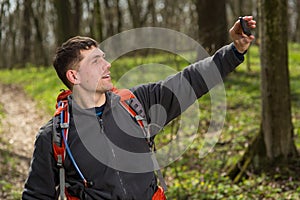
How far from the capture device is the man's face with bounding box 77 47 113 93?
10.6 ft

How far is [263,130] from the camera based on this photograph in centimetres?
653

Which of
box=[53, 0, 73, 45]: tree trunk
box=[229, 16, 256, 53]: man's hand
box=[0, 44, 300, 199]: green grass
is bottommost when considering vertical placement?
box=[0, 44, 300, 199]: green grass

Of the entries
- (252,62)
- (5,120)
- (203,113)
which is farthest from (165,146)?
(252,62)

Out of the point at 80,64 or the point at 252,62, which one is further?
the point at 252,62

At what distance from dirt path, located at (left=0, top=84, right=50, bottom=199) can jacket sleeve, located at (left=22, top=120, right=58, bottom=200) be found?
3842mm

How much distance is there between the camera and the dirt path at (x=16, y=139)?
7.66 meters

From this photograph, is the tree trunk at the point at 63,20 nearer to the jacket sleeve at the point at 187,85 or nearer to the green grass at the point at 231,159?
the green grass at the point at 231,159

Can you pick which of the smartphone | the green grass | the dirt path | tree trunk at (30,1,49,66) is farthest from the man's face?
tree trunk at (30,1,49,66)

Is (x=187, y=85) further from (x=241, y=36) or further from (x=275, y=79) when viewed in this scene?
(x=275, y=79)

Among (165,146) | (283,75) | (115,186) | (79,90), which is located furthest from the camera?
(165,146)

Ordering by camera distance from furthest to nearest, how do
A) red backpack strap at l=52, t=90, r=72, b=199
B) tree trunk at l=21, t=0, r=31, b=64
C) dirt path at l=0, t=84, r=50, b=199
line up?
1. tree trunk at l=21, t=0, r=31, b=64
2. dirt path at l=0, t=84, r=50, b=199
3. red backpack strap at l=52, t=90, r=72, b=199

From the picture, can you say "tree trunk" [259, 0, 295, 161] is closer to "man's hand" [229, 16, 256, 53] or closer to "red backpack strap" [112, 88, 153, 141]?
"man's hand" [229, 16, 256, 53]

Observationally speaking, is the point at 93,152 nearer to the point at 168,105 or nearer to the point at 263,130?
the point at 168,105

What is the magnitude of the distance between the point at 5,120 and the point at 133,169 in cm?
1049
